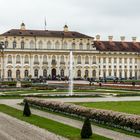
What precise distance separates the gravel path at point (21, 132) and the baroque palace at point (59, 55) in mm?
61522

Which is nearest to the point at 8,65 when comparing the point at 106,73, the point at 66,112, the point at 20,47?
the point at 20,47

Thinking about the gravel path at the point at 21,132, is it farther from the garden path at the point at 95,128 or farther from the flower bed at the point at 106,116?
the flower bed at the point at 106,116

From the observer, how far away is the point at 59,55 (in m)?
81.9

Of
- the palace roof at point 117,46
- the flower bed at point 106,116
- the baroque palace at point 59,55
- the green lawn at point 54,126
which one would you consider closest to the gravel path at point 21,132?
the green lawn at point 54,126

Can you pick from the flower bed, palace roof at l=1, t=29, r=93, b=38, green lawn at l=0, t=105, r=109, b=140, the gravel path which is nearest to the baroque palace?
palace roof at l=1, t=29, r=93, b=38

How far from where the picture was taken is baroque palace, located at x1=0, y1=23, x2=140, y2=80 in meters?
79.2

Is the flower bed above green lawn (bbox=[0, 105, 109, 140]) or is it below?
above

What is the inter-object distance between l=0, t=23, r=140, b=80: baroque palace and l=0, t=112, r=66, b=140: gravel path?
202 feet

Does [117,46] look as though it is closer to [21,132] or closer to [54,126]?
[54,126]

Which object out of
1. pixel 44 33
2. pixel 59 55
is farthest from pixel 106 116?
pixel 59 55

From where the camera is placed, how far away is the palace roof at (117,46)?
276 ft

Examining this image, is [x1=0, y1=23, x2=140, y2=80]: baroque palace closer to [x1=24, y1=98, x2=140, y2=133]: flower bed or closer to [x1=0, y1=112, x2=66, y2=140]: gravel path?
[x1=24, y1=98, x2=140, y2=133]: flower bed

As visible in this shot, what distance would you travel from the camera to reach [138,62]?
8744cm

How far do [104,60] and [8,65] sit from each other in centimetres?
1685
